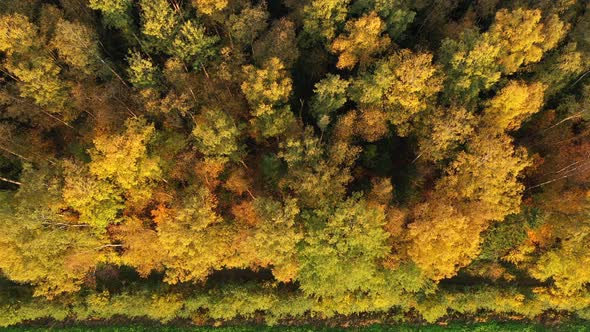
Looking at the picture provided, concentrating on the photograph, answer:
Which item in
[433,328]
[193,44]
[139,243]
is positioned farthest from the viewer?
[433,328]

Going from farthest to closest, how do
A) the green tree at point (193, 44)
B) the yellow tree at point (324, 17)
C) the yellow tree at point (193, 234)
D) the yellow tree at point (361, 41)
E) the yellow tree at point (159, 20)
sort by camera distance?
the green tree at point (193, 44) < the yellow tree at point (159, 20) < the yellow tree at point (324, 17) < the yellow tree at point (361, 41) < the yellow tree at point (193, 234)

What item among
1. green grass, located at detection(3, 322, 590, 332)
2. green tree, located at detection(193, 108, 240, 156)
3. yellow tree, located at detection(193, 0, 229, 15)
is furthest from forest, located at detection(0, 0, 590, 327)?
green grass, located at detection(3, 322, 590, 332)

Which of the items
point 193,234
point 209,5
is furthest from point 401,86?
point 193,234

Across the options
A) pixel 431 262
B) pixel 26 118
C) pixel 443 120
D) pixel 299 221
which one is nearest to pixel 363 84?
pixel 443 120

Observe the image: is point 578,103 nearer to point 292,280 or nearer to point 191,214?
point 292,280

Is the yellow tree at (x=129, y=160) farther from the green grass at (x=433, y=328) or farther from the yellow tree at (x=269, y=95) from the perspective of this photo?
the green grass at (x=433, y=328)

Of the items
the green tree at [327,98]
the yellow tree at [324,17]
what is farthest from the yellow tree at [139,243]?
the yellow tree at [324,17]

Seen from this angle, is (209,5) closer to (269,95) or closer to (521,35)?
(269,95)
